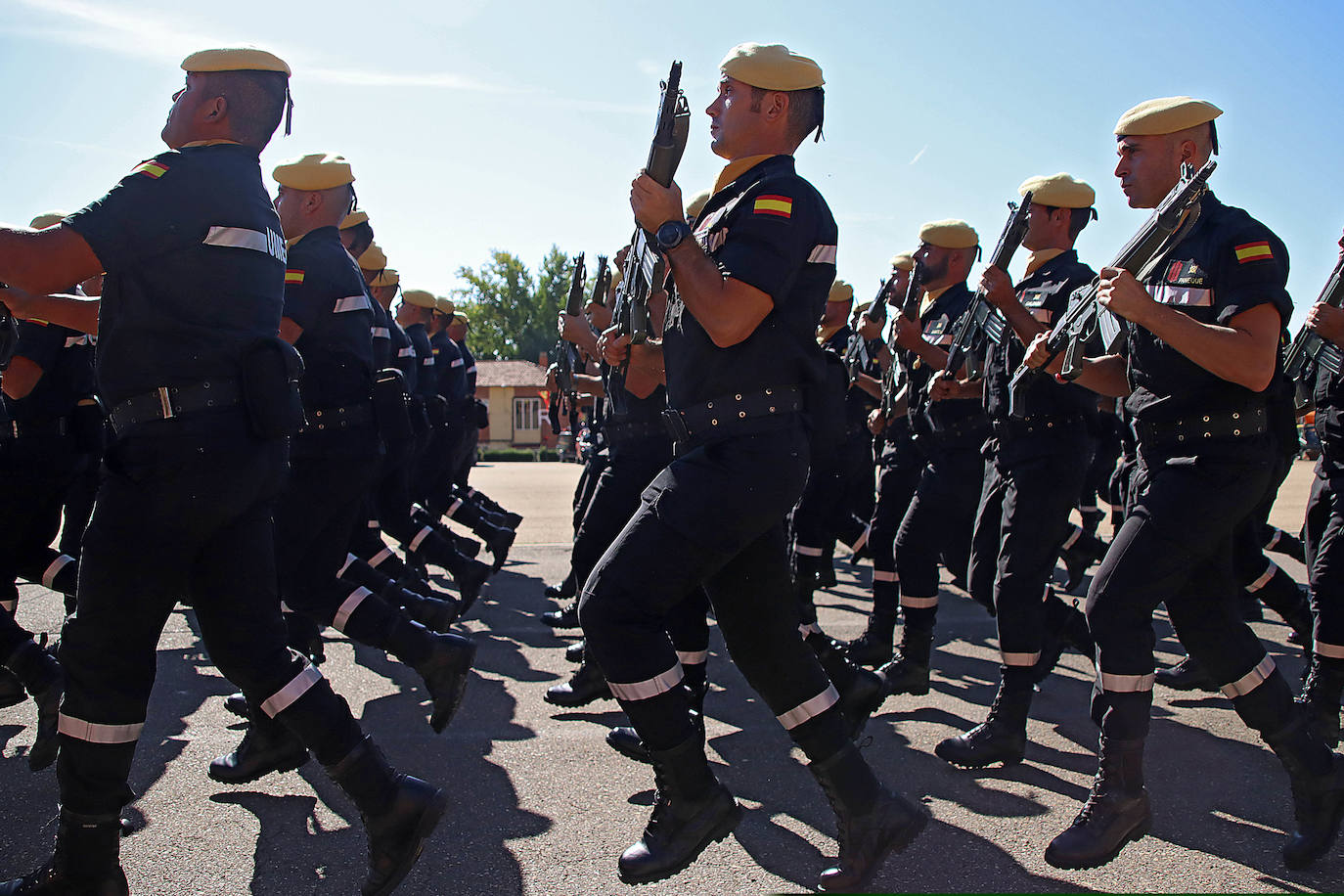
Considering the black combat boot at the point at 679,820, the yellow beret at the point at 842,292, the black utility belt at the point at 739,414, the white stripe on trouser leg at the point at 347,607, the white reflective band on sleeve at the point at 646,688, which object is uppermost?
the yellow beret at the point at 842,292

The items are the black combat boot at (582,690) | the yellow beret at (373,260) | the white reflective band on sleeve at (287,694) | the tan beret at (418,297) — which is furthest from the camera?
the tan beret at (418,297)

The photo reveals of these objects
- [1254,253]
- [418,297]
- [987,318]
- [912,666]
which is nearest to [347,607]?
[912,666]

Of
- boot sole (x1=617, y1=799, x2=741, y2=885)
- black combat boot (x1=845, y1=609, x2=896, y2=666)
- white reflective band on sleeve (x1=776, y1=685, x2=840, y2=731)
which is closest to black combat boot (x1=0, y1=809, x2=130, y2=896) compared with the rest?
boot sole (x1=617, y1=799, x2=741, y2=885)

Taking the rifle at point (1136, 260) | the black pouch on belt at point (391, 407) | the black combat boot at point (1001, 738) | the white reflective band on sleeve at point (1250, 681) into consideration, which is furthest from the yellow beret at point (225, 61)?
the white reflective band on sleeve at point (1250, 681)

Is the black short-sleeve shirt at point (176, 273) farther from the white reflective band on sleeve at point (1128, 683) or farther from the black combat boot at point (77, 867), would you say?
the white reflective band on sleeve at point (1128, 683)

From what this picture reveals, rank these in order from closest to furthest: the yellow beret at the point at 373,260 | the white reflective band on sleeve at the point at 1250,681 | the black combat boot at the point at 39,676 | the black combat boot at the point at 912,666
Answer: the white reflective band on sleeve at the point at 1250,681
the black combat boot at the point at 39,676
the black combat boot at the point at 912,666
the yellow beret at the point at 373,260

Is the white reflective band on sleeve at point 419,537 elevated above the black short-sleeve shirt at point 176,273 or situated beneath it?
situated beneath

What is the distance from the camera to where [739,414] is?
283 centimetres

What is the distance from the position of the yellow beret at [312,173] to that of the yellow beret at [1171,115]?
3049 millimetres

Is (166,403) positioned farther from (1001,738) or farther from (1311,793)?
(1311,793)

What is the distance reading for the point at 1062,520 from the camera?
4336 mm

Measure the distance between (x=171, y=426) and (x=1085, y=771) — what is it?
10.9 ft

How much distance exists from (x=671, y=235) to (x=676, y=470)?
1.99 ft

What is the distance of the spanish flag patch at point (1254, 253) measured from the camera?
3.17 metres
